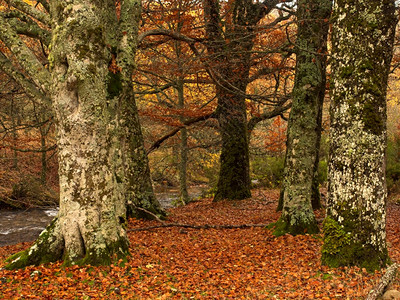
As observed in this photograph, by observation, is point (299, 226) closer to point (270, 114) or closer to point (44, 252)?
point (44, 252)

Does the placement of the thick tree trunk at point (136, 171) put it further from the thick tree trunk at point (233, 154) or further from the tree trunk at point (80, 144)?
the thick tree trunk at point (233, 154)

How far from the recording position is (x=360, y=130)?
471 centimetres

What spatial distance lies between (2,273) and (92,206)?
1.55 meters

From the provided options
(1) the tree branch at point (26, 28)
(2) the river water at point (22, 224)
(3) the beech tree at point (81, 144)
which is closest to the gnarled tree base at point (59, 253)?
(3) the beech tree at point (81, 144)

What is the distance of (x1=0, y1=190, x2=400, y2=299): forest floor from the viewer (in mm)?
4469

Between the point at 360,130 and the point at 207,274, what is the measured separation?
3.03m

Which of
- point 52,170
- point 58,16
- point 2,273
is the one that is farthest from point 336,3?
point 52,170

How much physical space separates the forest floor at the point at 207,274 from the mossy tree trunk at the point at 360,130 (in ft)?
1.48

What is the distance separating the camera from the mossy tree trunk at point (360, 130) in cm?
468

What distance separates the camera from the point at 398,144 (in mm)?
15562

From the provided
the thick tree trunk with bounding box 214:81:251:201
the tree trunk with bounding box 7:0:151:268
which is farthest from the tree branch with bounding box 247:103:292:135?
the tree trunk with bounding box 7:0:151:268

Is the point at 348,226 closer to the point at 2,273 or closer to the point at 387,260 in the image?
the point at 387,260

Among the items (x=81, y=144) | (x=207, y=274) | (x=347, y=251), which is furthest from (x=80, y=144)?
(x=347, y=251)

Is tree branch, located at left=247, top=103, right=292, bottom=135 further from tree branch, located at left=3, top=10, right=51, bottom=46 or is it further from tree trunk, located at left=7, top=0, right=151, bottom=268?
tree branch, located at left=3, top=10, right=51, bottom=46
